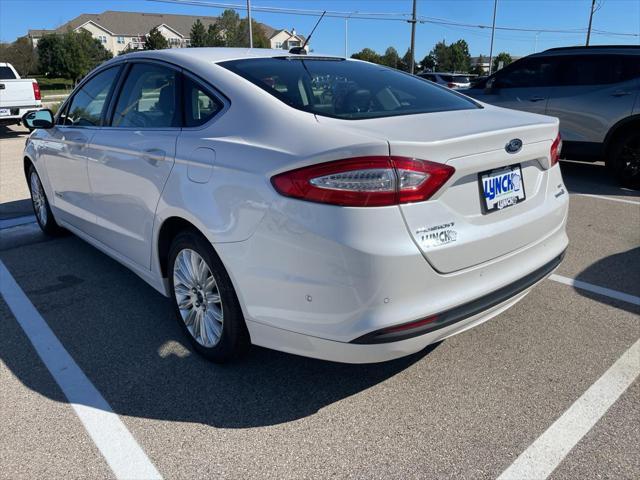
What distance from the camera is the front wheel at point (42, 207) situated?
5076 millimetres

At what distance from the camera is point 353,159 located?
204cm

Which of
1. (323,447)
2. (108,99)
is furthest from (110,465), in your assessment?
(108,99)

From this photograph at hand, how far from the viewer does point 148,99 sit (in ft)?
10.9

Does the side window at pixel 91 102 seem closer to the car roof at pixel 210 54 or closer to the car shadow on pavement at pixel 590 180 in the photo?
the car roof at pixel 210 54

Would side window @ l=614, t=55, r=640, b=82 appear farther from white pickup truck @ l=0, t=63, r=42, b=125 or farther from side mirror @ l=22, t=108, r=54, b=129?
white pickup truck @ l=0, t=63, r=42, b=125

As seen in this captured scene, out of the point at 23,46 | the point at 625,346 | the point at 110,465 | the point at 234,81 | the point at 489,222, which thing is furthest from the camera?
the point at 23,46

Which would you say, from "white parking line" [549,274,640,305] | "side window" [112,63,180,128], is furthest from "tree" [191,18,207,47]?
"white parking line" [549,274,640,305]

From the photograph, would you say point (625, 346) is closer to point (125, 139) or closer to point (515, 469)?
point (515, 469)

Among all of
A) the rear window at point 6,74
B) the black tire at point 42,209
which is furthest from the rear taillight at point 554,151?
the rear window at point 6,74

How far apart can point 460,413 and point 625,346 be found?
127cm

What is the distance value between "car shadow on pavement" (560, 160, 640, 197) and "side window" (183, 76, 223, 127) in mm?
5636

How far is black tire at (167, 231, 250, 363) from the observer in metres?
2.57

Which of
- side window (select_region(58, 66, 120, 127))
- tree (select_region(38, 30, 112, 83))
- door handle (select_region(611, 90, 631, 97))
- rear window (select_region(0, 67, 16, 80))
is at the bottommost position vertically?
door handle (select_region(611, 90, 631, 97))

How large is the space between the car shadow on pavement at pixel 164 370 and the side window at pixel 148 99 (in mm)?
1274
